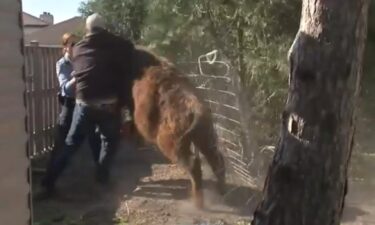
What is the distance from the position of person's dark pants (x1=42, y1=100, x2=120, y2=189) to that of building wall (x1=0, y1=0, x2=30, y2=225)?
167 inches

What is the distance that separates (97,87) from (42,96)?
301 cm

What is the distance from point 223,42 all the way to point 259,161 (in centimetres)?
150

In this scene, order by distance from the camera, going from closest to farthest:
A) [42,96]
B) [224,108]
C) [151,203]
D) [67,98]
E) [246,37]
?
[246,37] < [151,203] < [224,108] < [67,98] < [42,96]

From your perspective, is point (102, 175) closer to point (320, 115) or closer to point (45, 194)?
point (45, 194)

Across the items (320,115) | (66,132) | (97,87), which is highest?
(320,115)

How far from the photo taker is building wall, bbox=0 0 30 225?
4457 millimetres

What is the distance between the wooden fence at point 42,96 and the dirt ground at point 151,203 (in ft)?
3.80

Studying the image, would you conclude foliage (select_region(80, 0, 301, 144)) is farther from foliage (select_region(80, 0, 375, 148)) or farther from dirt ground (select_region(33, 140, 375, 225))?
dirt ground (select_region(33, 140, 375, 225))

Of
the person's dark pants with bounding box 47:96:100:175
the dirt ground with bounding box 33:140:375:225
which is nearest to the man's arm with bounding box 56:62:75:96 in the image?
the person's dark pants with bounding box 47:96:100:175

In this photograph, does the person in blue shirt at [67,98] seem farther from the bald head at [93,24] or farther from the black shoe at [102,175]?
the bald head at [93,24]

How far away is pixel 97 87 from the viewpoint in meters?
9.00

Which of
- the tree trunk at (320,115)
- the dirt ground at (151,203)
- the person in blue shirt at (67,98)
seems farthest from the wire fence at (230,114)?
the tree trunk at (320,115)

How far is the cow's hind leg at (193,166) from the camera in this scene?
8383 mm

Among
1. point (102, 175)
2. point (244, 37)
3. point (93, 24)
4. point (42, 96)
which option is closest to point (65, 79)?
point (93, 24)
